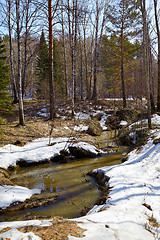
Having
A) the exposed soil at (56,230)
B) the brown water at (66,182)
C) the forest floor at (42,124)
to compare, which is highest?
the forest floor at (42,124)

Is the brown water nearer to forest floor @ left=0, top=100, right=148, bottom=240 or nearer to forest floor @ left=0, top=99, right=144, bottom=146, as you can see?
forest floor @ left=0, top=100, right=148, bottom=240

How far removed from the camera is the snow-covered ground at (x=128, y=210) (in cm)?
253

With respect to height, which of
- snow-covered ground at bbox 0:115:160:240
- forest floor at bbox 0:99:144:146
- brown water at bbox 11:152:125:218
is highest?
forest floor at bbox 0:99:144:146

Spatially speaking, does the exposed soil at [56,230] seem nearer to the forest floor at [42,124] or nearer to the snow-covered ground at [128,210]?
the snow-covered ground at [128,210]

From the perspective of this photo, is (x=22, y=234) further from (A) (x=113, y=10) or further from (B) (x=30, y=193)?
(A) (x=113, y=10)

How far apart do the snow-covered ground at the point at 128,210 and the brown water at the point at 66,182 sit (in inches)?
27.1

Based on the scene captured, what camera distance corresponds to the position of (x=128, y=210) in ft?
11.0

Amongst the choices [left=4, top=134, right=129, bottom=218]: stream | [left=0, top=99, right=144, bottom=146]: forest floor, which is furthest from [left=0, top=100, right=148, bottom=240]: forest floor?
[left=4, top=134, right=129, bottom=218]: stream

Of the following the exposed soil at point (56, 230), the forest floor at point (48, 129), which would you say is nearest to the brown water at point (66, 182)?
the forest floor at point (48, 129)

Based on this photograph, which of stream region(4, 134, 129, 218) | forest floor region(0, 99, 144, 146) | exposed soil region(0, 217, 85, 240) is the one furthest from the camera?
forest floor region(0, 99, 144, 146)

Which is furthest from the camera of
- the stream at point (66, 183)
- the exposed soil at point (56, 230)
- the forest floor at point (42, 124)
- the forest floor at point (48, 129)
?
the forest floor at point (42, 124)

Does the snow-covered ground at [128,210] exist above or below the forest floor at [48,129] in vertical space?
below

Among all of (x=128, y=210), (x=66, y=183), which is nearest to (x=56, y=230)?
(x=128, y=210)

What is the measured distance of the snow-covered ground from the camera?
253cm
